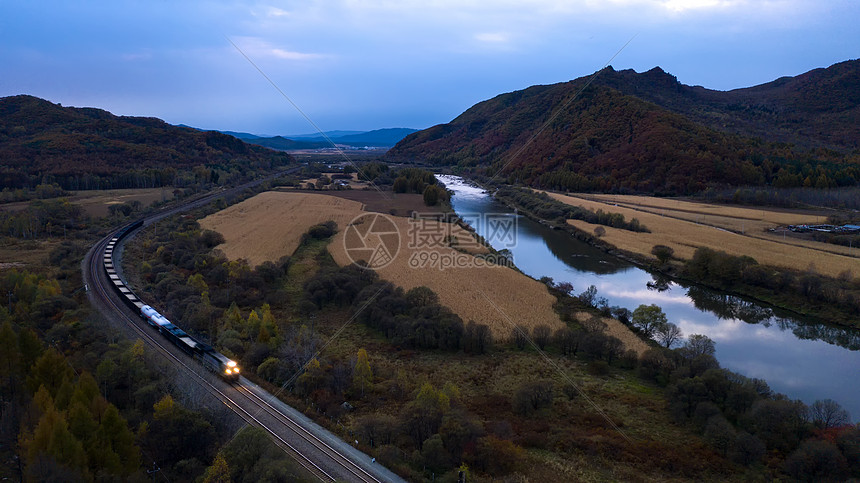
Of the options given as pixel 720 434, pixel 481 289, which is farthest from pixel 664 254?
pixel 720 434

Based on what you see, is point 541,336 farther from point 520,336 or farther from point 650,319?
point 650,319

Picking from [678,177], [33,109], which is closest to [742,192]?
[678,177]

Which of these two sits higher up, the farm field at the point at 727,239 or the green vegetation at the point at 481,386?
the farm field at the point at 727,239

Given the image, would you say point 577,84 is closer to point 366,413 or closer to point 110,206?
point 110,206

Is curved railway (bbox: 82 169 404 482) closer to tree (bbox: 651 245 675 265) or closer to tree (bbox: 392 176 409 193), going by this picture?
tree (bbox: 651 245 675 265)

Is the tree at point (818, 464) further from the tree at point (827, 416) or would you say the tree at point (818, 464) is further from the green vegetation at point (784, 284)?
the green vegetation at point (784, 284)

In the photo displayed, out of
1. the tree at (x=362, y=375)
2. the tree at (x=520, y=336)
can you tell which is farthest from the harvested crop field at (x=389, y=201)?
the tree at (x=362, y=375)
